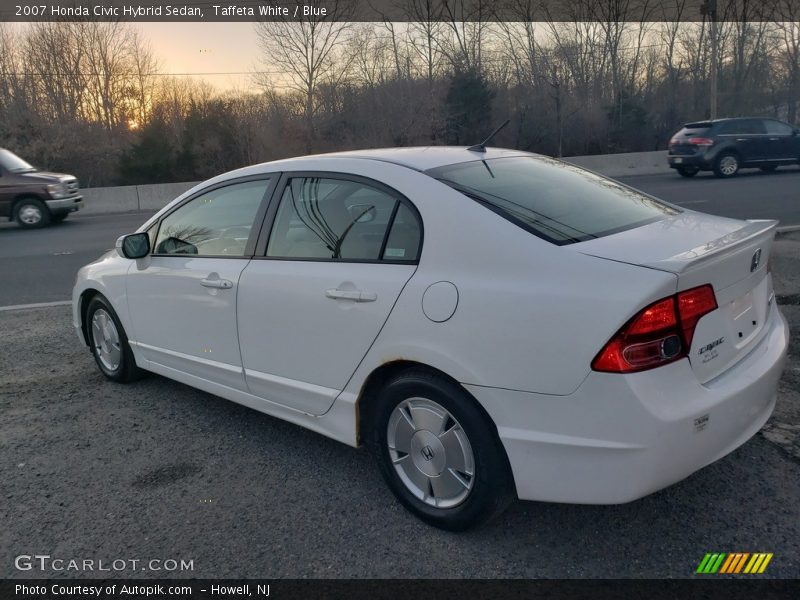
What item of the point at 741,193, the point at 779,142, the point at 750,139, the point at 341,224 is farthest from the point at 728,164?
the point at 341,224

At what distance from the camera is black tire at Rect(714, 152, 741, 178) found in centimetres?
2033

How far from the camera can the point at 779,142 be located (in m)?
20.9

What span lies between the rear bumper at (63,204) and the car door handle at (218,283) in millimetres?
14547

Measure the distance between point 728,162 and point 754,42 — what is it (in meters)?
24.5

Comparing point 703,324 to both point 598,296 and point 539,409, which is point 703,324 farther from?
point 539,409

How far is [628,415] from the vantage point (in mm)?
2459

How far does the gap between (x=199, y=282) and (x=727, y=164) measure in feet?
65.2

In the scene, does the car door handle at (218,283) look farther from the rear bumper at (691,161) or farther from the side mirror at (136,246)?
the rear bumper at (691,161)

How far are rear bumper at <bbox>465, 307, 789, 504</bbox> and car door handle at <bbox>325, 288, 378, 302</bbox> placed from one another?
0.64 m

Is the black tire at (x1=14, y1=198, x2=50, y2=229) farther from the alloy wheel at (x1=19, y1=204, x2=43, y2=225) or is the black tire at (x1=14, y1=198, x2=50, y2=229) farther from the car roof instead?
the car roof

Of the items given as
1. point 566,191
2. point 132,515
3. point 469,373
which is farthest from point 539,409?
point 132,515

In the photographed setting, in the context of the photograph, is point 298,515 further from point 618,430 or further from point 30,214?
point 30,214

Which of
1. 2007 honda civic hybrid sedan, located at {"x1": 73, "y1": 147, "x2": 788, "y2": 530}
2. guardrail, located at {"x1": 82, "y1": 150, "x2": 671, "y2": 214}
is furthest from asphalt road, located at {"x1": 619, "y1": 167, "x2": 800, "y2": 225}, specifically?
2007 honda civic hybrid sedan, located at {"x1": 73, "y1": 147, "x2": 788, "y2": 530}

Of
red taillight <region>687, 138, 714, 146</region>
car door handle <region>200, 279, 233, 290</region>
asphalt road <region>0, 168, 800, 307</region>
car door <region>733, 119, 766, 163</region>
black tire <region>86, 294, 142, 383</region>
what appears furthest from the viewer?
car door <region>733, 119, 766, 163</region>
